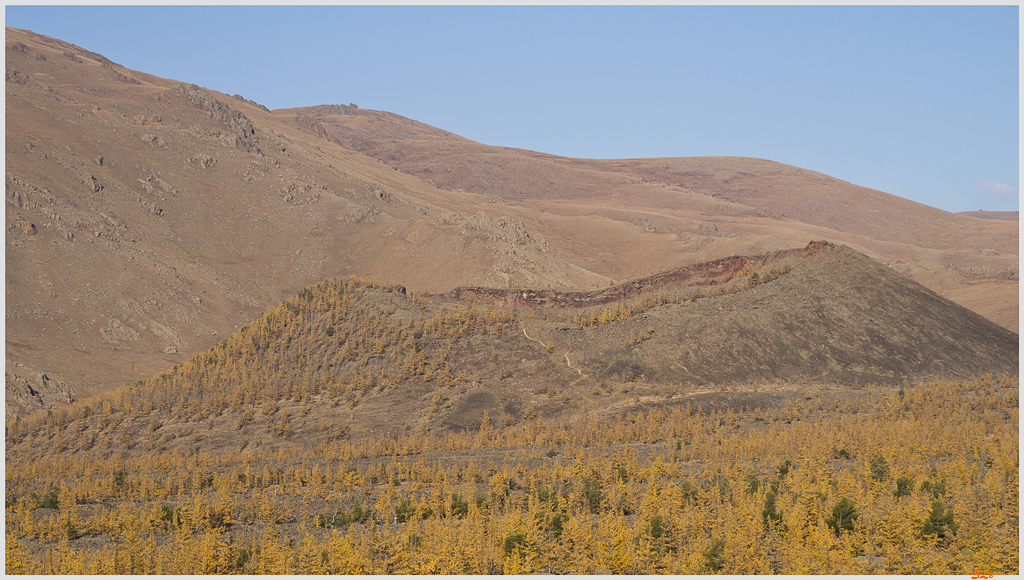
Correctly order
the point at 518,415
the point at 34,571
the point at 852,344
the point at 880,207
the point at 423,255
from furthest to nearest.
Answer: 1. the point at 880,207
2. the point at 423,255
3. the point at 852,344
4. the point at 518,415
5. the point at 34,571

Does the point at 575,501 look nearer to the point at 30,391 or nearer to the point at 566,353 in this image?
the point at 566,353

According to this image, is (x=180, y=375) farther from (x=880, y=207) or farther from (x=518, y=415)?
(x=880, y=207)

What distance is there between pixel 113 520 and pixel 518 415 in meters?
13.6

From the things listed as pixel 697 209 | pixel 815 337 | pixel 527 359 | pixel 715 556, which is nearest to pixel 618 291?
pixel 815 337

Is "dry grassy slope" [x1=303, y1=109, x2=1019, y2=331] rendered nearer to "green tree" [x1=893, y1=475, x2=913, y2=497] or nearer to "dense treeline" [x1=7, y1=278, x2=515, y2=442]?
"dense treeline" [x1=7, y1=278, x2=515, y2=442]

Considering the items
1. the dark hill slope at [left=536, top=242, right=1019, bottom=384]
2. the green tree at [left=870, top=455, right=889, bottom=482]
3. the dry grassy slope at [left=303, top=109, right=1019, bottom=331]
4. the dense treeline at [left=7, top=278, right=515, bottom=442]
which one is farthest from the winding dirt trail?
the dry grassy slope at [left=303, top=109, right=1019, bottom=331]

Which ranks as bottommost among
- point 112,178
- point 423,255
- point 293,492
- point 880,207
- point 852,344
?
point 293,492

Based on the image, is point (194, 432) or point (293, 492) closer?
point (293, 492)

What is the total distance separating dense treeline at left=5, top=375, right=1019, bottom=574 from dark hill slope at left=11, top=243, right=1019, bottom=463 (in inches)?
Result: 105

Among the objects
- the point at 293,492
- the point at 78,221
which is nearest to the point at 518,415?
the point at 293,492

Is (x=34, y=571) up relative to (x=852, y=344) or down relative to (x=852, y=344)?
down

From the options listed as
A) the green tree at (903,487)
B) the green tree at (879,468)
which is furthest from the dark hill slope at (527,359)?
the green tree at (903,487)

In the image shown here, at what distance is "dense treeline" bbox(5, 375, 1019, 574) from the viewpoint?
1235 centimetres

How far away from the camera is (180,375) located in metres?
31.8
